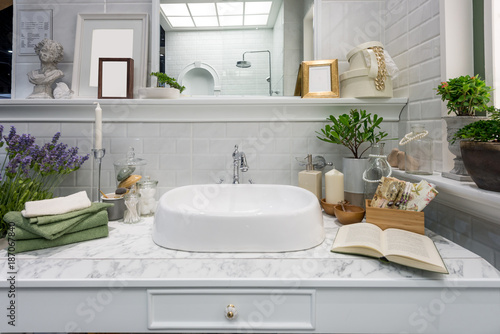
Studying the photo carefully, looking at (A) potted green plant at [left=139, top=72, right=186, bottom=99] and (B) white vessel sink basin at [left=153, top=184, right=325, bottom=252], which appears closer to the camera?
(B) white vessel sink basin at [left=153, top=184, right=325, bottom=252]

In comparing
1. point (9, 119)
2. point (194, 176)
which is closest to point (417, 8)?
point (194, 176)

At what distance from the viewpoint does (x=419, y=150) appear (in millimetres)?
1025

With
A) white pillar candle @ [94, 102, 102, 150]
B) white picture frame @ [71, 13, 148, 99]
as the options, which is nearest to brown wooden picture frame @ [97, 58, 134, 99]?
white picture frame @ [71, 13, 148, 99]

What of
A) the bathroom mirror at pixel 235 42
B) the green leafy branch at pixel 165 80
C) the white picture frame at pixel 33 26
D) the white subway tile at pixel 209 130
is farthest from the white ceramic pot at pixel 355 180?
the white picture frame at pixel 33 26

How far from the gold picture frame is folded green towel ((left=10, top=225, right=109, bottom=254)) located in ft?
3.33

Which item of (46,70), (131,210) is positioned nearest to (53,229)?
(131,210)

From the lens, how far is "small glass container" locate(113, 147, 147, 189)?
114 cm

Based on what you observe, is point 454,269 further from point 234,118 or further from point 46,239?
point 46,239

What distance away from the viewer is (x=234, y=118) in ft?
4.20

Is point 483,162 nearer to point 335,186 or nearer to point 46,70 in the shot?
point 335,186

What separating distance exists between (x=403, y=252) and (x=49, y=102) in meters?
1.51

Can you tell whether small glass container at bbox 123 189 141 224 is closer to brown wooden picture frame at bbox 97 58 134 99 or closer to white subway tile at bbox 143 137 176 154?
white subway tile at bbox 143 137 176 154

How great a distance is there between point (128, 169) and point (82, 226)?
35 cm

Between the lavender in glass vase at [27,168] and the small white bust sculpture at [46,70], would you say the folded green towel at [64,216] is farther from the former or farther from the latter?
the small white bust sculpture at [46,70]
